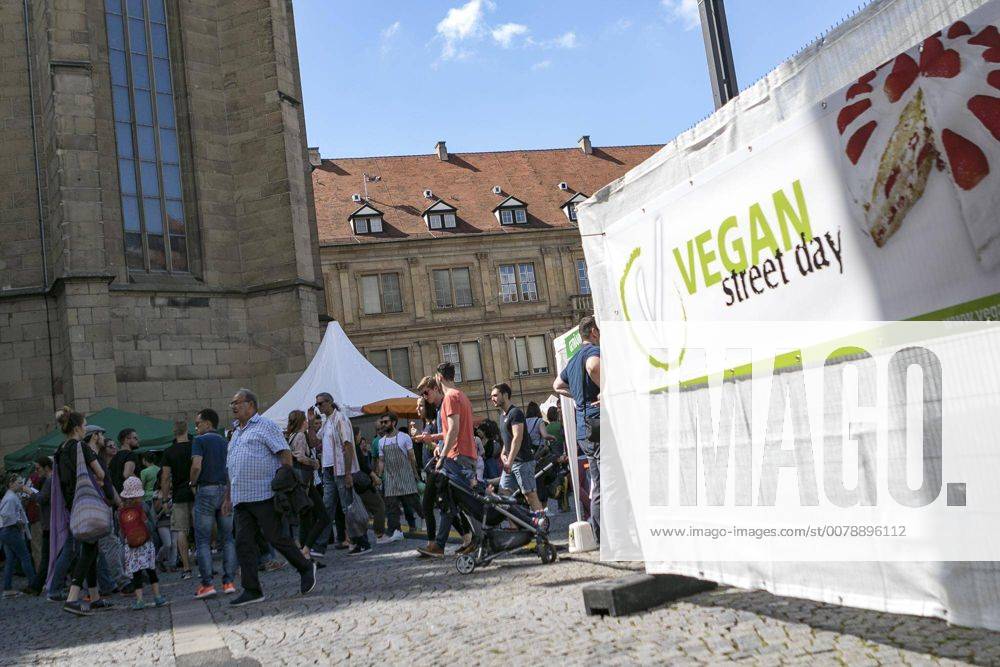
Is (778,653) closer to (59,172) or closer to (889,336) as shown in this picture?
(889,336)

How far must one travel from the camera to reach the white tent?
1703 cm

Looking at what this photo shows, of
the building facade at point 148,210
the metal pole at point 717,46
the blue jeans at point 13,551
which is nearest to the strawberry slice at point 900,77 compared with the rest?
the metal pole at point 717,46

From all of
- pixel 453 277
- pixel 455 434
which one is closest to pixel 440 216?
pixel 453 277

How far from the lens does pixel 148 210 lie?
69.7ft

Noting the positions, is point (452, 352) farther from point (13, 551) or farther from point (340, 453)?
point (340, 453)

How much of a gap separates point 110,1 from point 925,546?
2200 centimetres

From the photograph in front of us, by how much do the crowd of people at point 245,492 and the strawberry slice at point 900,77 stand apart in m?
3.73

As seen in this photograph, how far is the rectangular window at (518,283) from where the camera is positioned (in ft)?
169

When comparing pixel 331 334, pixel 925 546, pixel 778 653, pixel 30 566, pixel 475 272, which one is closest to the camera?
pixel 925 546

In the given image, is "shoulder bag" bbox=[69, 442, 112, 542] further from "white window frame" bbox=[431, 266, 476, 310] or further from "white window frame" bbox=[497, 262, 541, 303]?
"white window frame" bbox=[497, 262, 541, 303]

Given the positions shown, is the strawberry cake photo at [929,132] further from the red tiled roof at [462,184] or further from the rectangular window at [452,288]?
the rectangular window at [452,288]

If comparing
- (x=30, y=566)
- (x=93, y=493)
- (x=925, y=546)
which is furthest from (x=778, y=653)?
(x=30, y=566)

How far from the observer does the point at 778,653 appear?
411 cm

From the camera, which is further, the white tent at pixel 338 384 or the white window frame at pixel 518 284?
the white window frame at pixel 518 284
